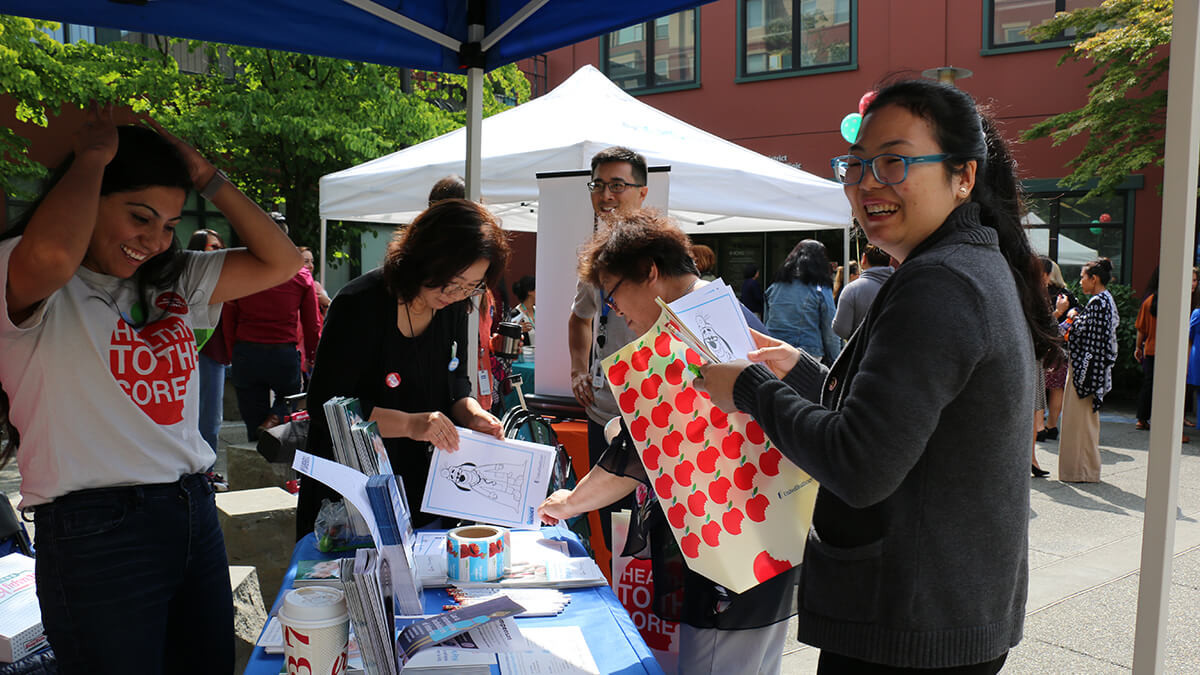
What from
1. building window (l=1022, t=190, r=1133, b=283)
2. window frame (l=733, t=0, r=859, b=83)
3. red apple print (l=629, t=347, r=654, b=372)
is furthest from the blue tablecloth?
window frame (l=733, t=0, r=859, b=83)

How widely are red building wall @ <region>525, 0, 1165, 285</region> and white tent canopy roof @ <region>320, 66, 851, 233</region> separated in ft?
18.2

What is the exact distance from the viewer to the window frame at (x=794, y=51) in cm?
1388

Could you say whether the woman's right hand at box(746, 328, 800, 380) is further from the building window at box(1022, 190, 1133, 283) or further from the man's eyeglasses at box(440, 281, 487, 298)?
the building window at box(1022, 190, 1133, 283)

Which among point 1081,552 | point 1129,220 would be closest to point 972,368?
point 1081,552

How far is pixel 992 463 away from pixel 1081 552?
163 inches

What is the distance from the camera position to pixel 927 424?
45.9 inches

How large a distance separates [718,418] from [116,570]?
112 centimetres

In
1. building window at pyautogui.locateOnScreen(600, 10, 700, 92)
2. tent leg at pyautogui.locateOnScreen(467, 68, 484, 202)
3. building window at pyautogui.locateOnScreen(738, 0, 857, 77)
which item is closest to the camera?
tent leg at pyautogui.locateOnScreen(467, 68, 484, 202)

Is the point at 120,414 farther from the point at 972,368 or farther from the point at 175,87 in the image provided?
the point at 175,87

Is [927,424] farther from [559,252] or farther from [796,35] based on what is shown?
[796,35]

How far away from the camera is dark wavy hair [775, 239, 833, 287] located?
19.4 feet

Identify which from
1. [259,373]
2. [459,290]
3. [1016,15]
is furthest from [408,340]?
[1016,15]

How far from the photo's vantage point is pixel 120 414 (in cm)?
155

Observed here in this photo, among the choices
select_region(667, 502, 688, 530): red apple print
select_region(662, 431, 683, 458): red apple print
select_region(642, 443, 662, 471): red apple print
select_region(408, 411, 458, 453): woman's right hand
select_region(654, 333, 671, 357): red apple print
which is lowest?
select_region(667, 502, 688, 530): red apple print
